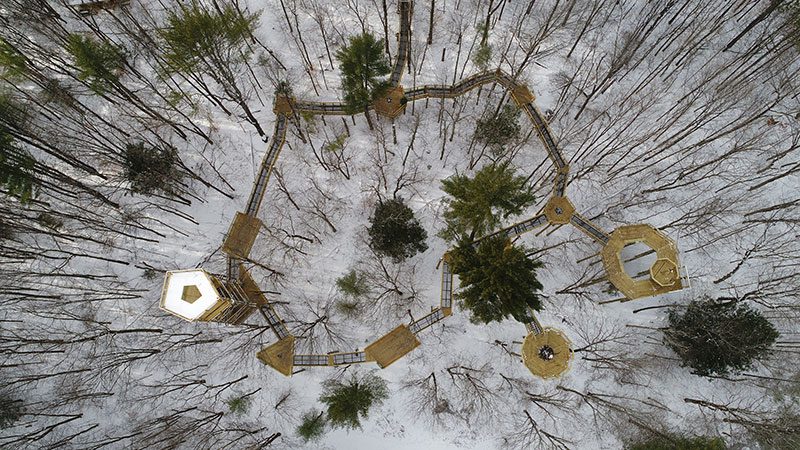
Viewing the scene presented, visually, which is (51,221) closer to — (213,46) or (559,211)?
(213,46)

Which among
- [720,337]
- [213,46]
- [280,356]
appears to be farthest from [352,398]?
[213,46]

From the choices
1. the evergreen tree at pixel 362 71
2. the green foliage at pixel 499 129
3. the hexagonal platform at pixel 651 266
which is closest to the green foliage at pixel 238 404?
the evergreen tree at pixel 362 71

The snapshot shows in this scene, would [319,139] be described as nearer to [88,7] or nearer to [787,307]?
[88,7]

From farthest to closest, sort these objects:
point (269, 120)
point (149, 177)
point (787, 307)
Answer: point (269, 120), point (149, 177), point (787, 307)

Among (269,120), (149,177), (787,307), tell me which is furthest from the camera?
(269,120)

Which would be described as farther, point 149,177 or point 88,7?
point 88,7

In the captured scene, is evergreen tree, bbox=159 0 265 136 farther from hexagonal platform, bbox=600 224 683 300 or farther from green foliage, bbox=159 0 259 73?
hexagonal platform, bbox=600 224 683 300

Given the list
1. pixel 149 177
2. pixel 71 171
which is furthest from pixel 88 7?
pixel 149 177

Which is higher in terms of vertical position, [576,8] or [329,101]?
[576,8]

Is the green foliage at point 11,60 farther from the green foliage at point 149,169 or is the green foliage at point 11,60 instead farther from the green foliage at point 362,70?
the green foliage at point 362,70
